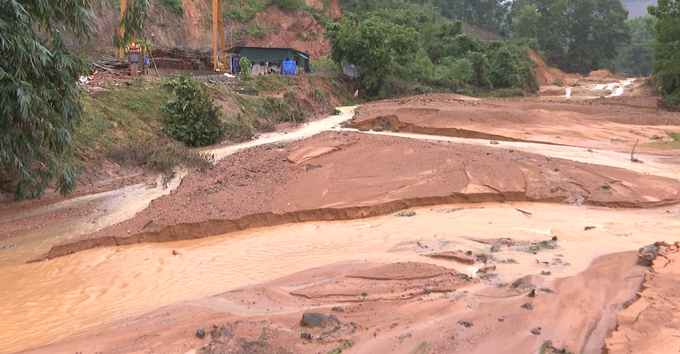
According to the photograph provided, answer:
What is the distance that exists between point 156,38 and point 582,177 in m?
34.2

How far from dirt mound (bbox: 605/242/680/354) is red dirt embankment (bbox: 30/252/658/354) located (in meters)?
0.15

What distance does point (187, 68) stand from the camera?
27531 mm

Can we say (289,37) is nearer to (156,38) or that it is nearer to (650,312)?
(156,38)

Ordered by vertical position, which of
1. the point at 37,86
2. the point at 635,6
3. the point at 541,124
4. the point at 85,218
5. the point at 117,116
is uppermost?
the point at 635,6

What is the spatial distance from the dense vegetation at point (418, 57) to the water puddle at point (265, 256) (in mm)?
25768

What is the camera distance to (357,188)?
10.1 metres

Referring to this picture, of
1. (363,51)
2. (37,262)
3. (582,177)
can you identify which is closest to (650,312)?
(582,177)

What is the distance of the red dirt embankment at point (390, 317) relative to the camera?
418 centimetres

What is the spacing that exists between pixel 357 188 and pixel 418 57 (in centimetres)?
3526

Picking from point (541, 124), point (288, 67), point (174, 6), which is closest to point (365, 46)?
point (288, 67)

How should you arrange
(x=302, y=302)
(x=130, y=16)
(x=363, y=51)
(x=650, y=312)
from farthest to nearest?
(x=363, y=51) → (x=130, y=16) → (x=302, y=302) → (x=650, y=312)

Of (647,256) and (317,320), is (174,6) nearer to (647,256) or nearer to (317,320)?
(317,320)

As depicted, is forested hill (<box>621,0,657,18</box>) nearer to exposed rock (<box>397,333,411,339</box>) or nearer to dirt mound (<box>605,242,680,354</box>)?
dirt mound (<box>605,242,680,354</box>)

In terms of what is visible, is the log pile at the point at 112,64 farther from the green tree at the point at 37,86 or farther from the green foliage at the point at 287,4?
the green foliage at the point at 287,4
